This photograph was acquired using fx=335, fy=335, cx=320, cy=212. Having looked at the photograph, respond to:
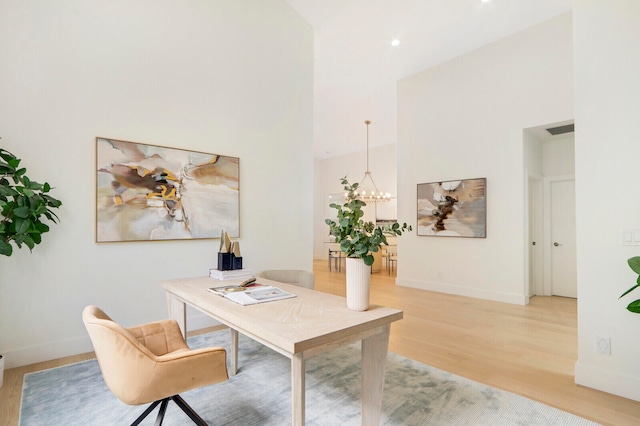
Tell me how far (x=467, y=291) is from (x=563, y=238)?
1816 millimetres

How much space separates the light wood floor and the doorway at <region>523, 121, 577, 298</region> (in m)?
0.38

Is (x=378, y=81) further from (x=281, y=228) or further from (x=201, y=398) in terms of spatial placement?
(x=201, y=398)

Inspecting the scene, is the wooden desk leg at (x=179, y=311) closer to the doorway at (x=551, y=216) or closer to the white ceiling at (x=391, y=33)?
the white ceiling at (x=391, y=33)

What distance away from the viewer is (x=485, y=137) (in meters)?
5.31

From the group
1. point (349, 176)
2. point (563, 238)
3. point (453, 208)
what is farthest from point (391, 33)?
point (349, 176)

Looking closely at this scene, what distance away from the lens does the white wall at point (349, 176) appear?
960 centimetres

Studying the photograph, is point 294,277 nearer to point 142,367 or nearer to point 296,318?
point 296,318

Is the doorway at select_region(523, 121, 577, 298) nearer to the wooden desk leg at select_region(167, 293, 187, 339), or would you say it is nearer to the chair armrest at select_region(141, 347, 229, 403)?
the wooden desk leg at select_region(167, 293, 187, 339)

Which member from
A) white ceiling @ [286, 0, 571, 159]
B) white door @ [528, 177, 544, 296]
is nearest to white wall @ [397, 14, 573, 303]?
white ceiling @ [286, 0, 571, 159]

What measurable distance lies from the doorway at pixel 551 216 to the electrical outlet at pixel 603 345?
10.3 ft

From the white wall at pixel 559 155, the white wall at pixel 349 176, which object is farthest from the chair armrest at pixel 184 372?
the white wall at pixel 349 176

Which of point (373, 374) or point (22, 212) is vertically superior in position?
point (22, 212)

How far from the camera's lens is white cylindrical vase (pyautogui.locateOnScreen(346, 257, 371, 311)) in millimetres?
1683

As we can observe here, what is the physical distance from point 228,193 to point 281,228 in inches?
34.2
